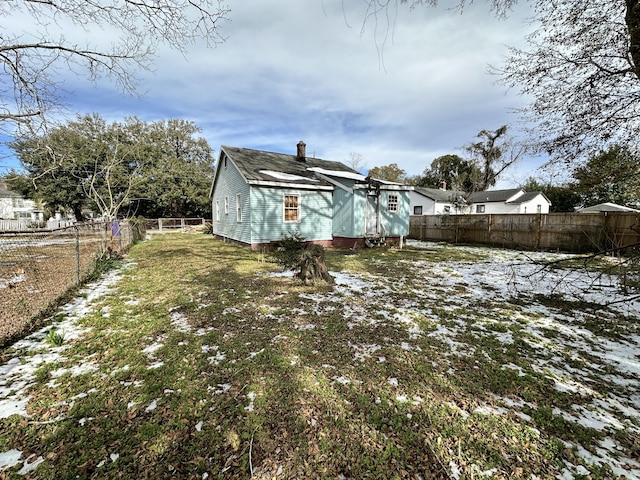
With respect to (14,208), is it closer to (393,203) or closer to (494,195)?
(393,203)

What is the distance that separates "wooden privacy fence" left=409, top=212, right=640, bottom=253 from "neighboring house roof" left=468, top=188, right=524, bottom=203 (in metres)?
14.4

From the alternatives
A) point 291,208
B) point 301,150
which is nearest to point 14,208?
point 301,150

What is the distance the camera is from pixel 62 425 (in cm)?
225

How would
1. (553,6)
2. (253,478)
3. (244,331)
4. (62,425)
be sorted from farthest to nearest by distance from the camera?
1. (244,331)
2. (553,6)
3. (62,425)
4. (253,478)

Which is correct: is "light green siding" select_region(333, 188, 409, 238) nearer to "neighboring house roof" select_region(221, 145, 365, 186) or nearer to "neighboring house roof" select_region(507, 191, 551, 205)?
"neighboring house roof" select_region(221, 145, 365, 186)

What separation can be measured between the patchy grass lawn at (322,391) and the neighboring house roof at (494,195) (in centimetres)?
2643

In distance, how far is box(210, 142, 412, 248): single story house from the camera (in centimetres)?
1171

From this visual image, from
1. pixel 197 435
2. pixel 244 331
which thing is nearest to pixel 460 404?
pixel 197 435

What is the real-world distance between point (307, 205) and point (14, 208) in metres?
52.2

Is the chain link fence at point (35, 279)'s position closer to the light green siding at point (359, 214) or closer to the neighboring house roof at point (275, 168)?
the neighboring house roof at point (275, 168)

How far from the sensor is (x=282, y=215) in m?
12.1

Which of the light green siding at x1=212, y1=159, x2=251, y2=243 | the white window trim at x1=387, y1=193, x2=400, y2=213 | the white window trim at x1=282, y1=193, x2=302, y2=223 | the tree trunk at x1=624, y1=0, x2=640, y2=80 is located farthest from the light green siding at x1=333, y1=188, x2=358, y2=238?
the tree trunk at x1=624, y1=0, x2=640, y2=80

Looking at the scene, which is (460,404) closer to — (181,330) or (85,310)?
(181,330)

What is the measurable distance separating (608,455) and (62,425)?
4.46m
